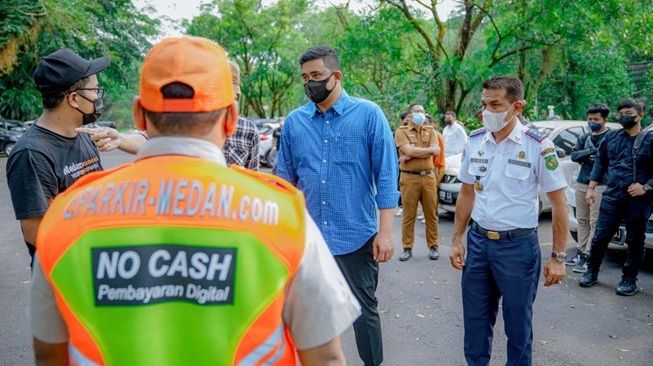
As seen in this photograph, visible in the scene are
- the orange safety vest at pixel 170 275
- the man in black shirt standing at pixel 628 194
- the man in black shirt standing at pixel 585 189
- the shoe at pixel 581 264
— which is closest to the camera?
the orange safety vest at pixel 170 275

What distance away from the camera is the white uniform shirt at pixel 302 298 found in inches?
50.9

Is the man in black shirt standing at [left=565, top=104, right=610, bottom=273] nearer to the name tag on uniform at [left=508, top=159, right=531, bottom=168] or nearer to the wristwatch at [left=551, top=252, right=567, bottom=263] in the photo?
the wristwatch at [left=551, top=252, right=567, bottom=263]

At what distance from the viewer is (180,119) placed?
52.1 inches

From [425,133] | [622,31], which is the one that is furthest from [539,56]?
[425,133]

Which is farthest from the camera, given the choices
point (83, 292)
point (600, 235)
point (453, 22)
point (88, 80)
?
point (453, 22)

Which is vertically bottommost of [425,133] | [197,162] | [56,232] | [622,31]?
[425,133]

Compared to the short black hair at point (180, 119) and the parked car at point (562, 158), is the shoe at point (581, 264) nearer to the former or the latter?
the parked car at point (562, 158)

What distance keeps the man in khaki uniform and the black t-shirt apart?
4737 millimetres

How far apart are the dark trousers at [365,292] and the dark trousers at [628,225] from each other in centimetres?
330

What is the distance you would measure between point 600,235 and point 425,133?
2424mm

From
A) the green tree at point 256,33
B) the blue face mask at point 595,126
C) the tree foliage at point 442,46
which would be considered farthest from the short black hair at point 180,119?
the green tree at point 256,33

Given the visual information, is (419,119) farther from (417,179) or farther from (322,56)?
(322,56)

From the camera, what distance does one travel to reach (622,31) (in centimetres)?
1270

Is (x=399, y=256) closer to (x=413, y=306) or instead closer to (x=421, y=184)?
(x=421, y=184)
